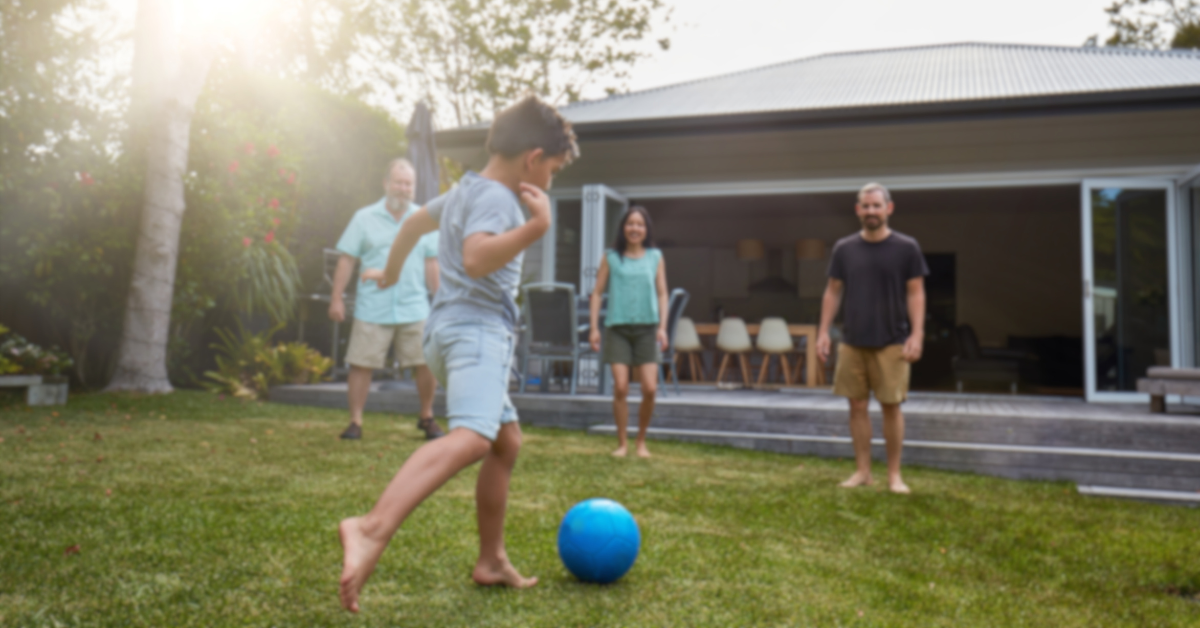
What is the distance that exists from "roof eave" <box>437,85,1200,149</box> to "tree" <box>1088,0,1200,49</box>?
1392 cm

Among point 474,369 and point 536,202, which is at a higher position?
point 536,202

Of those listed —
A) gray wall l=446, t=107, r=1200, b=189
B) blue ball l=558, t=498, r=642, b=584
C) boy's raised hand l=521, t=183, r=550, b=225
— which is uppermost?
gray wall l=446, t=107, r=1200, b=189

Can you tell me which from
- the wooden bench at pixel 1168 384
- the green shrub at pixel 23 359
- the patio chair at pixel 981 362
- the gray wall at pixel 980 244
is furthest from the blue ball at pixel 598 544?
the gray wall at pixel 980 244

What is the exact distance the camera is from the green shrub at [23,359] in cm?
602

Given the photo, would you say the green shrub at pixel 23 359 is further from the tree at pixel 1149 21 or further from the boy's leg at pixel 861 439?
the tree at pixel 1149 21

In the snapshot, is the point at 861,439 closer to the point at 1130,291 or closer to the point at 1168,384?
the point at 1168,384

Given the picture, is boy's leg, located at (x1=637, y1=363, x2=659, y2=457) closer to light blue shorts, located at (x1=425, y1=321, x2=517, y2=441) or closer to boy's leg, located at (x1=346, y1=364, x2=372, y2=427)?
boy's leg, located at (x1=346, y1=364, x2=372, y2=427)

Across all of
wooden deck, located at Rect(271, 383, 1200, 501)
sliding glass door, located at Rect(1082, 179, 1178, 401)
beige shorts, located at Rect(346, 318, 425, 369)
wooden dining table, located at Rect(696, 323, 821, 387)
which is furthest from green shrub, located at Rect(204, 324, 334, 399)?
sliding glass door, located at Rect(1082, 179, 1178, 401)

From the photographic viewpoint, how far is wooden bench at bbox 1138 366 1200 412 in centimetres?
576

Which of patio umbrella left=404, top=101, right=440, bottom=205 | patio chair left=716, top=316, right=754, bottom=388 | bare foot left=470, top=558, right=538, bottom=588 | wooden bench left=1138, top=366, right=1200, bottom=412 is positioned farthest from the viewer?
patio chair left=716, top=316, right=754, bottom=388


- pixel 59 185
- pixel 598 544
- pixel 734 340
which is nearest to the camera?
pixel 598 544

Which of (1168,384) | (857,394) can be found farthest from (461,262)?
(1168,384)

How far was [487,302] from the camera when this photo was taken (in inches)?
80.4

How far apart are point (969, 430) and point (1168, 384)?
1.64 metres
